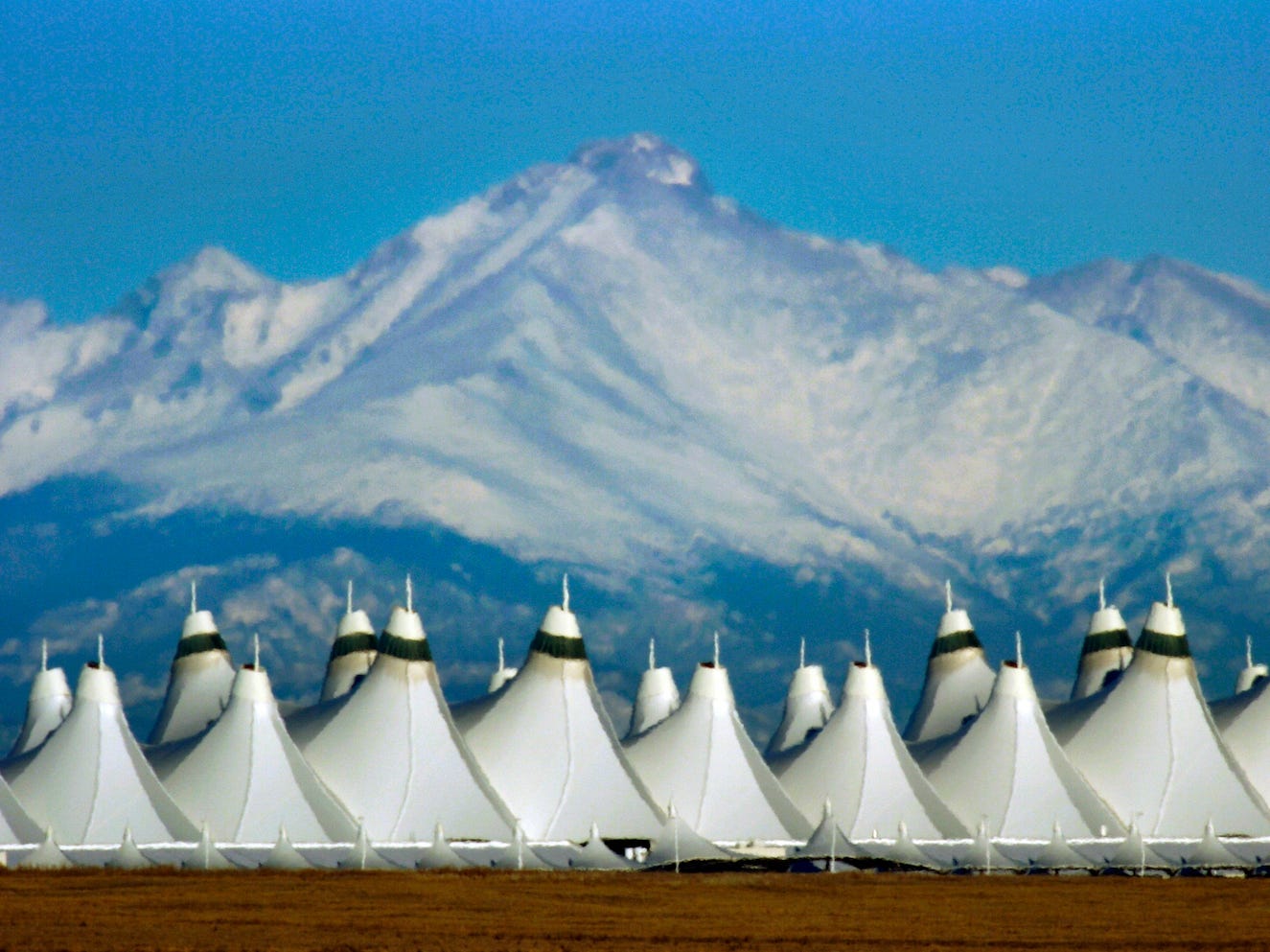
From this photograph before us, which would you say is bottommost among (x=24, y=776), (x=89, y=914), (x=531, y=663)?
(x=89, y=914)

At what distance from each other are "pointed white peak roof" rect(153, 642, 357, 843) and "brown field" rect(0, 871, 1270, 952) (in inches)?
186

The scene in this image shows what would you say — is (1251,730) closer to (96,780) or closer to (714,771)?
(714,771)

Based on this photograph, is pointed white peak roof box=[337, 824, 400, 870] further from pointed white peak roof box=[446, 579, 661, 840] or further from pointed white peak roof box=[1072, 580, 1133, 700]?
pointed white peak roof box=[1072, 580, 1133, 700]

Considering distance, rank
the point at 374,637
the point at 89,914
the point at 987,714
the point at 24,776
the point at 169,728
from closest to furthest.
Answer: the point at 89,914 → the point at 24,776 → the point at 987,714 → the point at 169,728 → the point at 374,637

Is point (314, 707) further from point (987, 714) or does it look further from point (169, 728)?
point (987, 714)

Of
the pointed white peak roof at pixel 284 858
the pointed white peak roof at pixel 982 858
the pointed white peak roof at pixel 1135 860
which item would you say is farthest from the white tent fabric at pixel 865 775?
the pointed white peak roof at pixel 284 858

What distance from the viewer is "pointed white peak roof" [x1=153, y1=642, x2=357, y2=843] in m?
48.8

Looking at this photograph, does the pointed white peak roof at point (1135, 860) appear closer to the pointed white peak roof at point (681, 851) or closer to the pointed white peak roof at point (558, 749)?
the pointed white peak roof at point (681, 851)

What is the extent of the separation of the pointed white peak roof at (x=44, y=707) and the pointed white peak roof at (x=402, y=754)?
38.7ft

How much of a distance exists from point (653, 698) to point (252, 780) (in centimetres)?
2220

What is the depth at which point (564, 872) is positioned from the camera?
46.2 metres

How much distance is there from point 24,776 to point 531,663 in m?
11.6

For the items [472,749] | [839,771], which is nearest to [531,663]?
[472,749]

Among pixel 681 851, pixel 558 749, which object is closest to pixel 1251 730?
pixel 558 749
